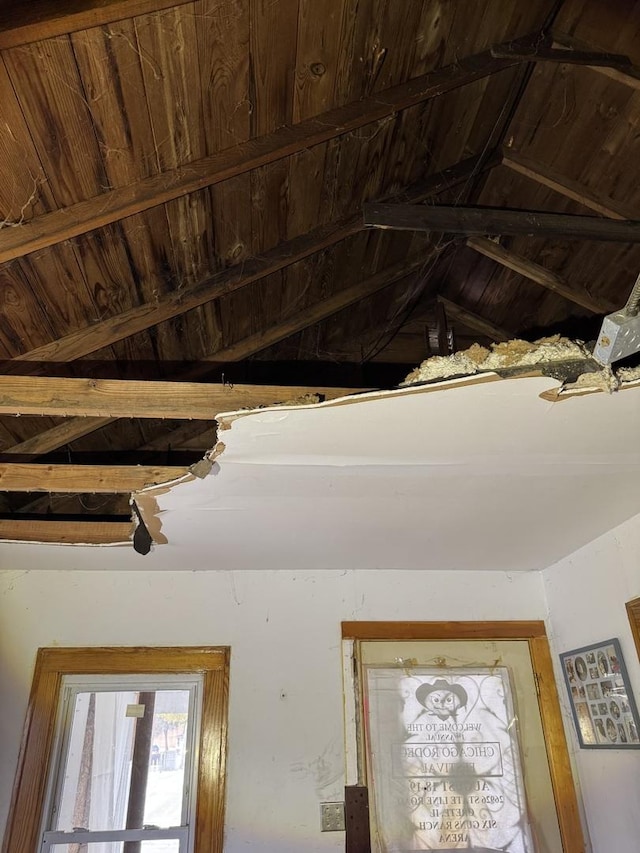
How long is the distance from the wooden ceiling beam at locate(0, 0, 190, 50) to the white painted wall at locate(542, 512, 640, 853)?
2.40m

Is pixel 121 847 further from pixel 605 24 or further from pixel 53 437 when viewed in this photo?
pixel 605 24

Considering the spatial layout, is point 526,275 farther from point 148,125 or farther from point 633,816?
point 633,816

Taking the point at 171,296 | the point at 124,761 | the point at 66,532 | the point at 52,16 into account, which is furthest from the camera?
the point at 124,761

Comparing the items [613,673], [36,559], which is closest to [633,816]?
[613,673]

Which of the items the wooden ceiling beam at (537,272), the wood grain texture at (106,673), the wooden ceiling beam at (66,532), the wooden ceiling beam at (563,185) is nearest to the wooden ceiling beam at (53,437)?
the wooden ceiling beam at (66,532)

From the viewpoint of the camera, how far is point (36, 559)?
2.68m

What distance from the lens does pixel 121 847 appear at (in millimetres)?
2506

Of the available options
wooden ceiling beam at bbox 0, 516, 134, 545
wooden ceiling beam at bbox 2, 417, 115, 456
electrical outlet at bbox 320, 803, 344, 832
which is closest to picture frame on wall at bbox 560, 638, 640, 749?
electrical outlet at bbox 320, 803, 344, 832

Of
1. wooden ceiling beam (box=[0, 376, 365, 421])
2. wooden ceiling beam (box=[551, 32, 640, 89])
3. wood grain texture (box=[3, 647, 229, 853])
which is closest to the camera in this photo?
wooden ceiling beam (box=[0, 376, 365, 421])

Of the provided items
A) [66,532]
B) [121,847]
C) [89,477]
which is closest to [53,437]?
[66,532]

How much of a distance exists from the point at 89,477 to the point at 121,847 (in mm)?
1674

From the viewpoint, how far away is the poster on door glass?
103 inches

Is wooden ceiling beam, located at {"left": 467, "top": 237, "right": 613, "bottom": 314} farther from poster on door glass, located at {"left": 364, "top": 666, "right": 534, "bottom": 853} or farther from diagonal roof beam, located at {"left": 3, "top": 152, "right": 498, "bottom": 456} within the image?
poster on door glass, located at {"left": 364, "top": 666, "right": 534, "bottom": 853}

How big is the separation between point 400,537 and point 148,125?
1.79 metres
